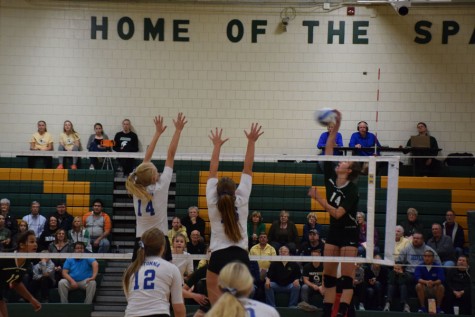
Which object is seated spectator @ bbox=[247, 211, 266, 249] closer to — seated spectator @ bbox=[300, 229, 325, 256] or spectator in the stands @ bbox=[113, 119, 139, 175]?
seated spectator @ bbox=[300, 229, 325, 256]

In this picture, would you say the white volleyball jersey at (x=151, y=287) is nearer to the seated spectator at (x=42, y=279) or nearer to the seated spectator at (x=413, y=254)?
the seated spectator at (x=42, y=279)

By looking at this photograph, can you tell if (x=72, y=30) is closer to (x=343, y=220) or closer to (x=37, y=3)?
(x=37, y=3)

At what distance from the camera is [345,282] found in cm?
1063

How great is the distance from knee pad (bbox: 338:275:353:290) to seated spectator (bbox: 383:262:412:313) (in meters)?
6.06

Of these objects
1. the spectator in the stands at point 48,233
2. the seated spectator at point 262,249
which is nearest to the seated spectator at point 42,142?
the spectator in the stands at point 48,233

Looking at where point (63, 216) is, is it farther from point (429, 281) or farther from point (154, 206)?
point (154, 206)

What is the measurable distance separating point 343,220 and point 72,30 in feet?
41.5

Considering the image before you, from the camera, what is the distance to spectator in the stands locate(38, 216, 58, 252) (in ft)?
56.5

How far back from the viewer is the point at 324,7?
2117cm

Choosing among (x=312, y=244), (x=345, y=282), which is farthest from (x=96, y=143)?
(x=345, y=282)

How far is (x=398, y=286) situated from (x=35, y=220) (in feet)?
25.8

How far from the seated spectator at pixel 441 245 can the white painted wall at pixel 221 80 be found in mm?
4161

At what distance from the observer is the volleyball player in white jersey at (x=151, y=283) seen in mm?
7879

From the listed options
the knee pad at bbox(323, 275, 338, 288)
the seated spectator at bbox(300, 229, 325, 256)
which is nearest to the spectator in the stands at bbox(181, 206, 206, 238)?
the seated spectator at bbox(300, 229, 325, 256)
